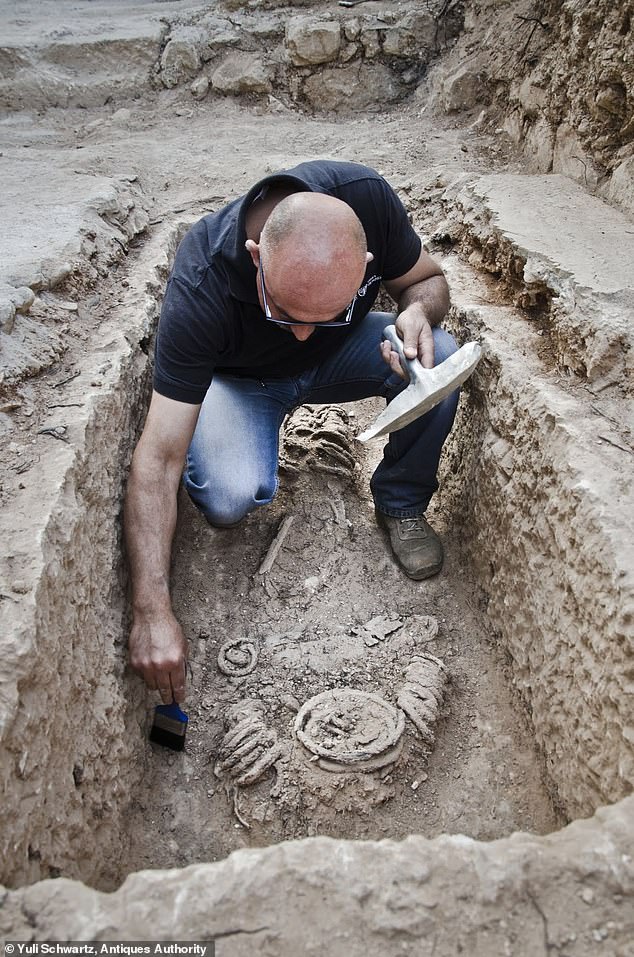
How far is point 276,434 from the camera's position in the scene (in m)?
2.82

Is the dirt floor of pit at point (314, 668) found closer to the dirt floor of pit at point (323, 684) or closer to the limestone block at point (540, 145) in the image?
the dirt floor of pit at point (323, 684)

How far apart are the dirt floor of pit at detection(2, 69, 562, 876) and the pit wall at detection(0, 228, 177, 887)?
10 cm

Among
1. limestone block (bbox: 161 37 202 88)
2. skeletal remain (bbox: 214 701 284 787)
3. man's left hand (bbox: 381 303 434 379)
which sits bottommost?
skeletal remain (bbox: 214 701 284 787)

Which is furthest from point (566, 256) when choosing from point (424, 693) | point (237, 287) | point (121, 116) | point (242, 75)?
point (121, 116)

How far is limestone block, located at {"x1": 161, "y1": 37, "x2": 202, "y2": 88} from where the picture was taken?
218 inches

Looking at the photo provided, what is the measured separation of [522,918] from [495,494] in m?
1.46

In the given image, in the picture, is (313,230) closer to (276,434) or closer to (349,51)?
(276,434)

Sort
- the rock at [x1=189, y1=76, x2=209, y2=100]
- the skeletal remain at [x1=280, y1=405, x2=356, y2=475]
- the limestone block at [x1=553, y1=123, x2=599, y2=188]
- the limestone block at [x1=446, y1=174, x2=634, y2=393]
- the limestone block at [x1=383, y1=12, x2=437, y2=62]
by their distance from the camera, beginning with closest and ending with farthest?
the limestone block at [x1=446, y1=174, x2=634, y2=393]
the skeletal remain at [x1=280, y1=405, x2=356, y2=475]
the limestone block at [x1=553, y1=123, x2=599, y2=188]
the limestone block at [x1=383, y1=12, x2=437, y2=62]
the rock at [x1=189, y1=76, x2=209, y2=100]

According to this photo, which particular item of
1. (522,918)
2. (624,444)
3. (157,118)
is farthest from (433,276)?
(157,118)

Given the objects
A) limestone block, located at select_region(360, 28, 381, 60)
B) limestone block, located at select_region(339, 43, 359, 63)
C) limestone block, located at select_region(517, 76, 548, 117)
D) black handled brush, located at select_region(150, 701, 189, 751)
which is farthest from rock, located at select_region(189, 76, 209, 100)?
black handled brush, located at select_region(150, 701, 189, 751)

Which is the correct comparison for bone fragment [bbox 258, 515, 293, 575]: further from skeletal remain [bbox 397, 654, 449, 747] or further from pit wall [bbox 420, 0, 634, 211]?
pit wall [bbox 420, 0, 634, 211]

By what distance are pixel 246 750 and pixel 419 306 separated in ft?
5.29

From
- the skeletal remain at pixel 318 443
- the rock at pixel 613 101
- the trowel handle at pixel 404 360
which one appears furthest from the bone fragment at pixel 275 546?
the rock at pixel 613 101

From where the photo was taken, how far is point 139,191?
3992mm
